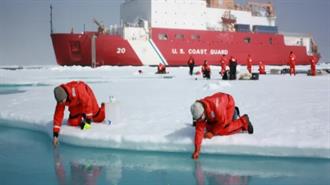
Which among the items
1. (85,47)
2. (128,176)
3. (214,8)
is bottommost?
(128,176)

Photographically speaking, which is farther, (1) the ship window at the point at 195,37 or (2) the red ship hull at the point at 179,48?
(1) the ship window at the point at 195,37

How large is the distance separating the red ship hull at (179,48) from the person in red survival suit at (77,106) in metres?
20.6

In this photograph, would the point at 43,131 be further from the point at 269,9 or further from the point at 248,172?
the point at 269,9

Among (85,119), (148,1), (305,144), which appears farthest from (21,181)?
(148,1)

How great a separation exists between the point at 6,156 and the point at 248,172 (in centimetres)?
281

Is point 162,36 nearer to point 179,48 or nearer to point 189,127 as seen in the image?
point 179,48

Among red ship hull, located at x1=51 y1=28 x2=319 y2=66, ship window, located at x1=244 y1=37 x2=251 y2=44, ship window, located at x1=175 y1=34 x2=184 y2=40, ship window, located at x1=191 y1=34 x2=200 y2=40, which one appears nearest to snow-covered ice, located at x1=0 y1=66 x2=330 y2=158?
red ship hull, located at x1=51 y1=28 x2=319 y2=66

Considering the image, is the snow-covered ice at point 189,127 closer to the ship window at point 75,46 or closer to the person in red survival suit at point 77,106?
the person in red survival suit at point 77,106

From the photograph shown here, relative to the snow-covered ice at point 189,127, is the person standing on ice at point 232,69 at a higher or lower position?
higher

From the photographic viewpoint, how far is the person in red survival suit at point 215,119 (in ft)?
12.7

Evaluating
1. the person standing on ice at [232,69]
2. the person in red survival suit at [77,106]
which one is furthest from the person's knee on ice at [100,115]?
the person standing on ice at [232,69]

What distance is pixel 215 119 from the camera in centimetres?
414

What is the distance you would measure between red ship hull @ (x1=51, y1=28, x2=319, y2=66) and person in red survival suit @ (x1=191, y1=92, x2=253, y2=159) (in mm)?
21861

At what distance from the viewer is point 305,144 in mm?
3977
